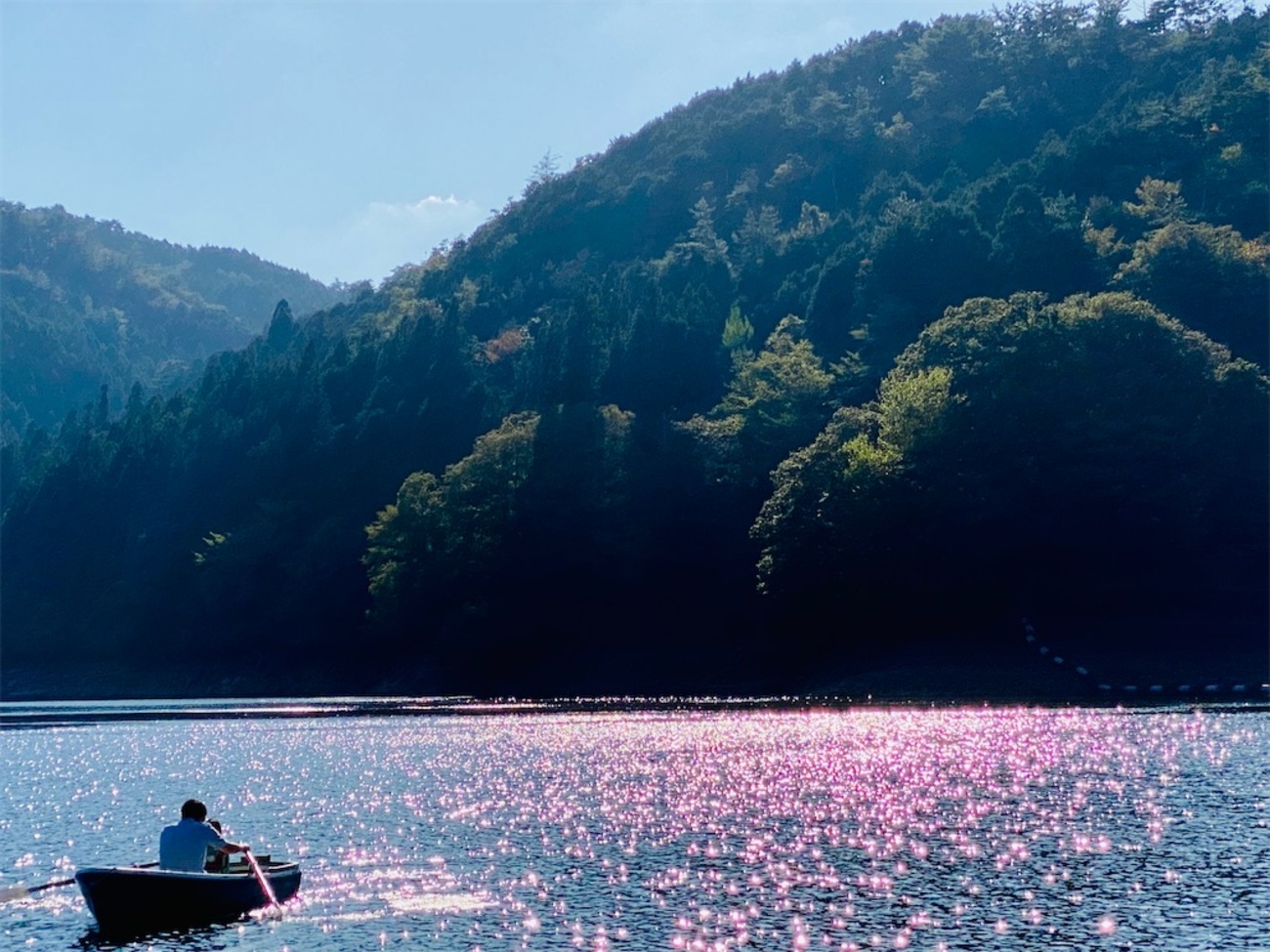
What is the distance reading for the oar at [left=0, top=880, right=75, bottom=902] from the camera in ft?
140

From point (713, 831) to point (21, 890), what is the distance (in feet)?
70.7

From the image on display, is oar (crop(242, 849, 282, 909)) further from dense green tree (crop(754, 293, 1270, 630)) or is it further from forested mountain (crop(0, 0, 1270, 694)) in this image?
dense green tree (crop(754, 293, 1270, 630))

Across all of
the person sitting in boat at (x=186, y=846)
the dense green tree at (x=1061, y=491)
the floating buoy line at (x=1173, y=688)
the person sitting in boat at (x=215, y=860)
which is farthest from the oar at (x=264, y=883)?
the dense green tree at (x=1061, y=491)

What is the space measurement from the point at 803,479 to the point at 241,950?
97.5 meters

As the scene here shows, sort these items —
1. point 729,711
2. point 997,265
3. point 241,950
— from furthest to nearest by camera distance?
point 997,265, point 729,711, point 241,950

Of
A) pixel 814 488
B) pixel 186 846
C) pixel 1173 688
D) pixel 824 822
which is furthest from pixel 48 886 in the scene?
pixel 814 488

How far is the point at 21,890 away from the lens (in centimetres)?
4300

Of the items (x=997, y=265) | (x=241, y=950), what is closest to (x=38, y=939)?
(x=241, y=950)

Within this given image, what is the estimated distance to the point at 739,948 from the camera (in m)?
33.2

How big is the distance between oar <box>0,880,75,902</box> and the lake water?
0.43 meters

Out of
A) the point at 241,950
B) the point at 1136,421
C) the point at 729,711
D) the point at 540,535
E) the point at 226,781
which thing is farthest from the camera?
the point at 540,535

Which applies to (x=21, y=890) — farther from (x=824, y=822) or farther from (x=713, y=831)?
(x=824, y=822)

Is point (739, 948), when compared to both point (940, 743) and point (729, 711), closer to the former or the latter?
point (940, 743)

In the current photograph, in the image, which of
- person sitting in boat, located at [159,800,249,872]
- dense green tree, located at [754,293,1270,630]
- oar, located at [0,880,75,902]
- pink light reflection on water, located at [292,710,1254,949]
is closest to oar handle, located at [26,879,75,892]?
oar, located at [0,880,75,902]
